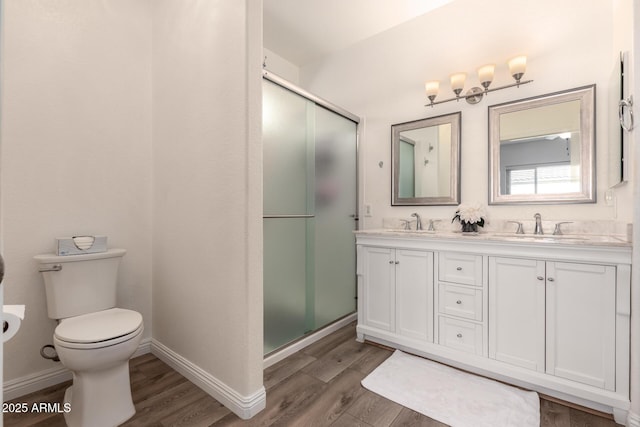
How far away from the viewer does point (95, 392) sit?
1569 millimetres

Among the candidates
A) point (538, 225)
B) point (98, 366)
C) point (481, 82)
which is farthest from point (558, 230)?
point (98, 366)

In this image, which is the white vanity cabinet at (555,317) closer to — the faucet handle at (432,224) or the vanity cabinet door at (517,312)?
the vanity cabinet door at (517,312)

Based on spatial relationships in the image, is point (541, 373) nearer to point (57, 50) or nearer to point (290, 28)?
point (290, 28)

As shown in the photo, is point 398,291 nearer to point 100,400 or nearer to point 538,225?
point 538,225

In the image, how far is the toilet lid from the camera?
1512mm

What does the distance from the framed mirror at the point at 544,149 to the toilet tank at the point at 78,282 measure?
9.17 feet

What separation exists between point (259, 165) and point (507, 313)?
1.76 meters

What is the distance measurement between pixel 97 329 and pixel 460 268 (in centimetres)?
218

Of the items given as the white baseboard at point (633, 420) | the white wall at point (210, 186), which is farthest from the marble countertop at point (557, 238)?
the white wall at point (210, 186)

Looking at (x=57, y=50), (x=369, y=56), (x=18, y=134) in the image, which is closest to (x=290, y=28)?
(x=369, y=56)

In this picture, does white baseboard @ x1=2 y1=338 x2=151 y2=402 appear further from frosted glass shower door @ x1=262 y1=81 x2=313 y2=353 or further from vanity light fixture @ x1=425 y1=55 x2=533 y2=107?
vanity light fixture @ x1=425 y1=55 x2=533 y2=107

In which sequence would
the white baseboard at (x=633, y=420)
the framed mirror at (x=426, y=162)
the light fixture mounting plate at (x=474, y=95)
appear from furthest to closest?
the framed mirror at (x=426, y=162), the light fixture mounting plate at (x=474, y=95), the white baseboard at (x=633, y=420)

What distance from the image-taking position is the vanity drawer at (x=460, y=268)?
2.02 meters

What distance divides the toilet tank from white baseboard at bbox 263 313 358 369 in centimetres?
112
